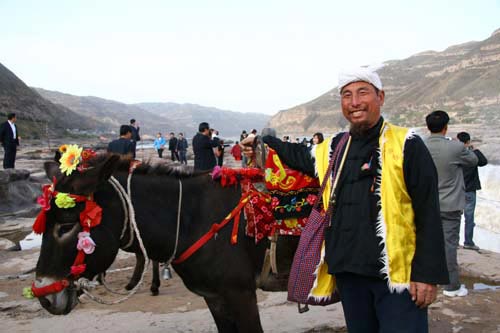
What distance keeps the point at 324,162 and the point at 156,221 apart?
1114 mm

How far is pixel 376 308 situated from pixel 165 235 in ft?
4.36

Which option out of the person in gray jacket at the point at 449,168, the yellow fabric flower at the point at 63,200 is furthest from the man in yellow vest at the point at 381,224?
the person in gray jacket at the point at 449,168

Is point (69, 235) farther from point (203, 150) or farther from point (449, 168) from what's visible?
point (203, 150)

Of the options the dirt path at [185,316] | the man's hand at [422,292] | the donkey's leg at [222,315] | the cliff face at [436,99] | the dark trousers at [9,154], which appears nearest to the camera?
the man's hand at [422,292]

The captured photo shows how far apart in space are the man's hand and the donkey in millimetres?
1128

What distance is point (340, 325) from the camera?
4227mm

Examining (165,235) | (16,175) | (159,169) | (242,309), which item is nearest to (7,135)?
(16,175)

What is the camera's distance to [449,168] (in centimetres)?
481

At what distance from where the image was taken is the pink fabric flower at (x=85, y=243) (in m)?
2.34

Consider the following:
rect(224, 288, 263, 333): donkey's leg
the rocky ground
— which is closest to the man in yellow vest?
rect(224, 288, 263, 333): donkey's leg

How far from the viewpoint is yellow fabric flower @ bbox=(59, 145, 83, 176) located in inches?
95.5

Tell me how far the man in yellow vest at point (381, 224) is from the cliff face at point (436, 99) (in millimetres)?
37573

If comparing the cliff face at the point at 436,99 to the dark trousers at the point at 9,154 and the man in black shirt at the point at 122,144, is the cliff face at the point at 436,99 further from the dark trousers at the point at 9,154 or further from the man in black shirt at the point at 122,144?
the man in black shirt at the point at 122,144

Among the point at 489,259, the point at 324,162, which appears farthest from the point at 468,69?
the point at 324,162
